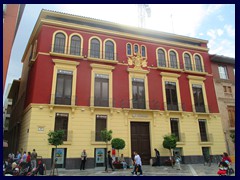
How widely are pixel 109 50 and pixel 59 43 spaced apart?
496 centimetres

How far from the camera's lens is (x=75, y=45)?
19.0m

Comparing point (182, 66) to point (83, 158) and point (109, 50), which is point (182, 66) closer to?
point (109, 50)

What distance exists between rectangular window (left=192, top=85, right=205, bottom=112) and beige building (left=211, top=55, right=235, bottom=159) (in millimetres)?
2669

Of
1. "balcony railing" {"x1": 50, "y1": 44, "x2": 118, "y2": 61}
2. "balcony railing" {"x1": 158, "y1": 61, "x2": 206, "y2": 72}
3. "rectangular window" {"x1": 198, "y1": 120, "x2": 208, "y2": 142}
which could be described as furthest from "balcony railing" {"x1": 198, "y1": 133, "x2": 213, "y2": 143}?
"balcony railing" {"x1": 50, "y1": 44, "x2": 118, "y2": 61}

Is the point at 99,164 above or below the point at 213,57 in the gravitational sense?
below

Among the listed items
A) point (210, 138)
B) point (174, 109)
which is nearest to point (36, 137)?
point (174, 109)

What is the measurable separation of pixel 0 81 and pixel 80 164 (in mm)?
11645

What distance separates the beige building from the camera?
2223 cm

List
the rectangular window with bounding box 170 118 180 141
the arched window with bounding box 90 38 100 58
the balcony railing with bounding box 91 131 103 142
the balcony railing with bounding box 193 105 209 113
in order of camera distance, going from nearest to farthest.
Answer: the balcony railing with bounding box 91 131 103 142 → the arched window with bounding box 90 38 100 58 → the rectangular window with bounding box 170 118 180 141 → the balcony railing with bounding box 193 105 209 113

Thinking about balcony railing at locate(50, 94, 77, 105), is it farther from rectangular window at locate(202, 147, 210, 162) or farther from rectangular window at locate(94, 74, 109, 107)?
rectangular window at locate(202, 147, 210, 162)

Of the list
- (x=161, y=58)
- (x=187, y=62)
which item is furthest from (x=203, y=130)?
(x=161, y=58)

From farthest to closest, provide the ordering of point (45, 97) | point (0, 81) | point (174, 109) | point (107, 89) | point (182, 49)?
point (182, 49) → point (174, 109) → point (107, 89) → point (45, 97) → point (0, 81)

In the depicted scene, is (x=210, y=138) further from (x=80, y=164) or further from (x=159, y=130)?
(x=80, y=164)

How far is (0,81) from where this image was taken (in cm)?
589
